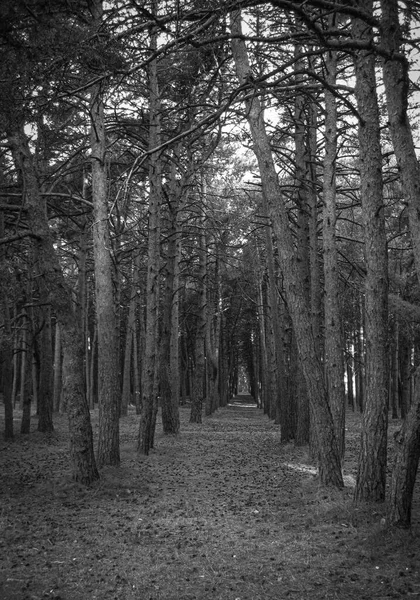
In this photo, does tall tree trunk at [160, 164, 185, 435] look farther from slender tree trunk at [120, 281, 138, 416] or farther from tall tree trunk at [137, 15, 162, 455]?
slender tree trunk at [120, 281, 138, 416]

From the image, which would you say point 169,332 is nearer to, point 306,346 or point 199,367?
point 199,367

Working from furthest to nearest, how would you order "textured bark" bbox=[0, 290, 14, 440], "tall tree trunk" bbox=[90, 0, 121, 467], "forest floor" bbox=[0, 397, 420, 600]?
1. "textured bark" bbox=[0, 290, 14, 440]
2. "tall tree trunk" bbox=[90, 0, 121, 467]
3. "forest floor" bbox=[0, 397, 420, 600]

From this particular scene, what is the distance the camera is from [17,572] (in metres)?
A: 5.55

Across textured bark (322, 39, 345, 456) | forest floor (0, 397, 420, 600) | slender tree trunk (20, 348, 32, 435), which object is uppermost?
textured bark (322, 39, 345, 456)

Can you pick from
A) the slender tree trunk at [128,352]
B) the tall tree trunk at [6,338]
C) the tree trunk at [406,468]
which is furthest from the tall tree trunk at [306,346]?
the slender tree trunk at [128,352]

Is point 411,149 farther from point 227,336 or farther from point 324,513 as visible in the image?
point 227,336

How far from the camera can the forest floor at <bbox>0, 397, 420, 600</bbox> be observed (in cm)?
512

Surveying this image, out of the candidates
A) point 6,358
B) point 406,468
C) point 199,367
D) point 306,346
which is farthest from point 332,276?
point 199,367

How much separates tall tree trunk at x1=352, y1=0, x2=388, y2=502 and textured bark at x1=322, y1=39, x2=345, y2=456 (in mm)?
3081

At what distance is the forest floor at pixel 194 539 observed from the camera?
16.8ft

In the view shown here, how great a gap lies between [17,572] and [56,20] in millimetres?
6795

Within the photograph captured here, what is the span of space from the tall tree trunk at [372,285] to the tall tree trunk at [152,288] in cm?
672

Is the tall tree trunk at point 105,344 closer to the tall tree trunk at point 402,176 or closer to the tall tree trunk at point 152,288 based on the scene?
the tall tree trunk at point 152,288

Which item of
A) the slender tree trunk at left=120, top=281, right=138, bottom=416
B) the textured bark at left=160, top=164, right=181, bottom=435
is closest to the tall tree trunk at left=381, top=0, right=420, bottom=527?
the textured bark at left=160, top=164, right=181, bottom=435
